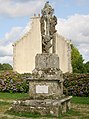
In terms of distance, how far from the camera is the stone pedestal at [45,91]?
1086cm

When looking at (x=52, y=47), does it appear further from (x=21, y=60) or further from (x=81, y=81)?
(x=21, y=60)

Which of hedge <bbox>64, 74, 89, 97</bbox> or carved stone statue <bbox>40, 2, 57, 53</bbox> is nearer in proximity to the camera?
carved stone statue <bbox>40, 2, 57, 53</bbox>

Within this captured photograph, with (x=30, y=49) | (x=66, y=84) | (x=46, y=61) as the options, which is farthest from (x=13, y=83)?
(x=30, y=49)

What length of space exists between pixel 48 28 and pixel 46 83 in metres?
2.27

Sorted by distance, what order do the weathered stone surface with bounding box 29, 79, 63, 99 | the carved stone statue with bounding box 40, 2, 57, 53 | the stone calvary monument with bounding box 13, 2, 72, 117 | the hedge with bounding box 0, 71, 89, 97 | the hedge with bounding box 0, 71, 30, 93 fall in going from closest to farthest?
the stone calvary monument with bounding box 13, 2, 72, 117
the weathered stone surface with bounding box 29, 79, 63, 99
the carved stone statue with bounding box 40, 2, 57, 53
the hedge with bounding box 0, 71, 89, 97
the hedge with bounding box 0, 71, 30, 93

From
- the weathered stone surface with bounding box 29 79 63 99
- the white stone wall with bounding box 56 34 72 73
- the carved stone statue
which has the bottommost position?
the weathered stone surface with bounding box 29 79 63 99

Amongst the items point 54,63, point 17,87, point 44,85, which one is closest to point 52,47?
point 54,63

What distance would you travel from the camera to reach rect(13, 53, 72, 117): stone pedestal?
1086cm

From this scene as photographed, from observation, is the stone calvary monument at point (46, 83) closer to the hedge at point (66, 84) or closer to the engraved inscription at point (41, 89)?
the engraved inscription at point (41, 89)

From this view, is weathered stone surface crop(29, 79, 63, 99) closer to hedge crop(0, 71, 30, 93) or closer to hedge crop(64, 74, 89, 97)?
hedge crop(64, 74, 89, 97)

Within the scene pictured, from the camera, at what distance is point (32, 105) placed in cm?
1104

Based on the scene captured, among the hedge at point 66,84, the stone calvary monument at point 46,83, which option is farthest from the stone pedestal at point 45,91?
the hedge at point 66,84

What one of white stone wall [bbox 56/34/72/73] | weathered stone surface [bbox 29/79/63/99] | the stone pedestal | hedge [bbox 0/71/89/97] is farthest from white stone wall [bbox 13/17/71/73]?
weathered stone surface [bbox 29/79/63/99]

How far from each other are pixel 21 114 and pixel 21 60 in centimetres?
3001
